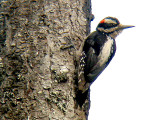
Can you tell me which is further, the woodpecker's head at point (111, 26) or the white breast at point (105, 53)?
the woodpecker's head at point (111, 26)

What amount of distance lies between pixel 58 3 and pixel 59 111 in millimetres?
1039

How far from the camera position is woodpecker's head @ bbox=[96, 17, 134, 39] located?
3.40 m

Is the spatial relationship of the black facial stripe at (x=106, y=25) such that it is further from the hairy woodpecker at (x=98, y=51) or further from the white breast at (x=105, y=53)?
the white breast at (x=105, y=53)

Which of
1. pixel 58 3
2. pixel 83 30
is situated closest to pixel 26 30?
pixel 58 3

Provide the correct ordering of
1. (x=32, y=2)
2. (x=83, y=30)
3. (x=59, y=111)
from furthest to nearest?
(x=83, y=30) → (x=32, y=2) → (x=59, y=111)

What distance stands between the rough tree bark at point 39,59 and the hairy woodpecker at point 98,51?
0.11 m

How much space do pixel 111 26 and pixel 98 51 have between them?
582 millimetres

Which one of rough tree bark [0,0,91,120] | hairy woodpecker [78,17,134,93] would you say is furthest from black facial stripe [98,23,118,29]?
rough tree bark [0,0,91,120]

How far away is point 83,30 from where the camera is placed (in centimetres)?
286

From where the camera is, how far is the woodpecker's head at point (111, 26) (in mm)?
3396

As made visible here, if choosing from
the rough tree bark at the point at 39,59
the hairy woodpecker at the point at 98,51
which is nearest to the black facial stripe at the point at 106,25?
the hairy woodpecker at the point at 98,51

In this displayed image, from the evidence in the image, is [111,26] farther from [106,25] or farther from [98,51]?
[98,51]

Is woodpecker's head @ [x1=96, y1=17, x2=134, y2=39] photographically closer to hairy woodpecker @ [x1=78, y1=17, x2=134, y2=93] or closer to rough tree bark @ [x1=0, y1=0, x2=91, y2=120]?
hairy woodpecker @ [x1=78, y1=17, x2=134, y2=93]

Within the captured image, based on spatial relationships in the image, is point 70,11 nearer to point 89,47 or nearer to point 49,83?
point 89,47
